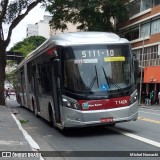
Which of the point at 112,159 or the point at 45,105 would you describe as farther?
the point at 45,105

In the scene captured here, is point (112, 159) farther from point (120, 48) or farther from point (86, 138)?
point (120, 48)

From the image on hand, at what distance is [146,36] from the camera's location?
163ft

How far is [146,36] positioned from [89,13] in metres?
7.82

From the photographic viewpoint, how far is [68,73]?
43.1ft

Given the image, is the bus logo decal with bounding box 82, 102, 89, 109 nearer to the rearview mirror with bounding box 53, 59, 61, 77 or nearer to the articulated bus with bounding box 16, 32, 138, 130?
the articulated bus with bounding box 16, 32, 138, 130

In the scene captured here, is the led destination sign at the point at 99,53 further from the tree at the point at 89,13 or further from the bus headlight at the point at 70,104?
the tree at the point at 89,13

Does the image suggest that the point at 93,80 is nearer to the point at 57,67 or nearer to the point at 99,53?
the point at 99,53

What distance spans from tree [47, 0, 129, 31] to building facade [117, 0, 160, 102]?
1819 mm

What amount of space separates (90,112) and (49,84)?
267cm

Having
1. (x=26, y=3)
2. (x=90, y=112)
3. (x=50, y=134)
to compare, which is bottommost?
(x=50, y=134)

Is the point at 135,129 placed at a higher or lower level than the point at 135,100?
lower

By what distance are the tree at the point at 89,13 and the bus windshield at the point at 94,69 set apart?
37.4 metres

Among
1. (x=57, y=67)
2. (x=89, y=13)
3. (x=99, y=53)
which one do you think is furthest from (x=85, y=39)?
(x=89, y=13)

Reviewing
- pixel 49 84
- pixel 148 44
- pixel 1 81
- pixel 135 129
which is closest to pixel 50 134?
pixel 49 84
